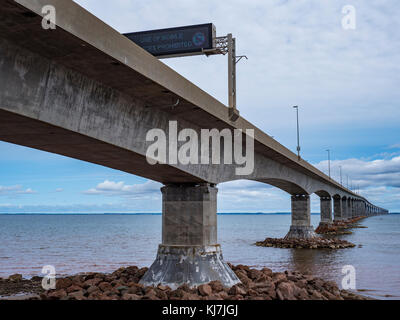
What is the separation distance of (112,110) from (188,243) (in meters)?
6.43

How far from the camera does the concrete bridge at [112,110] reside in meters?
7.66

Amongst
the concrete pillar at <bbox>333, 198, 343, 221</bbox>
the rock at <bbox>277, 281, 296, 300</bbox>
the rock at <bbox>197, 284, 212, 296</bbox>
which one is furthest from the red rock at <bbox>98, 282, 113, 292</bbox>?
the concrete pillar at <bbox>333, 198, 343, 221</bbox>

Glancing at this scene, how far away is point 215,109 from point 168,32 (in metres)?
2.98

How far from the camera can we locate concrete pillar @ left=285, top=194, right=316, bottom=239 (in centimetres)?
4350

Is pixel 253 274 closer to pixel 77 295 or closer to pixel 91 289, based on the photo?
pixel 91 289

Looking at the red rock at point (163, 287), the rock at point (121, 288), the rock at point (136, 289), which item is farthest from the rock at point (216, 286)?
the rock at point (121, 288)

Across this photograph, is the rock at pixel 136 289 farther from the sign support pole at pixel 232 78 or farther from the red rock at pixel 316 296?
the sign support pole at pixel 232 78

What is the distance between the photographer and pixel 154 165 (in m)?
12.9

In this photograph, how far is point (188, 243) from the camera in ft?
49.9

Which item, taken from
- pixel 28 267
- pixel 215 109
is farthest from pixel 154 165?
pixel 28 267

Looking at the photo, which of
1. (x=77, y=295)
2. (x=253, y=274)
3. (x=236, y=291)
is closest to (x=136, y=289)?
(x=77, y=295)

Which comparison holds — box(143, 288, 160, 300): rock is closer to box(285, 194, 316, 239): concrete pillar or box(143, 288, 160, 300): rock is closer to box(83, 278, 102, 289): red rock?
box(83, 278, 102, 289): red rock

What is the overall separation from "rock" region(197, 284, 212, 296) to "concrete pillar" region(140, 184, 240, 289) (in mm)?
532
